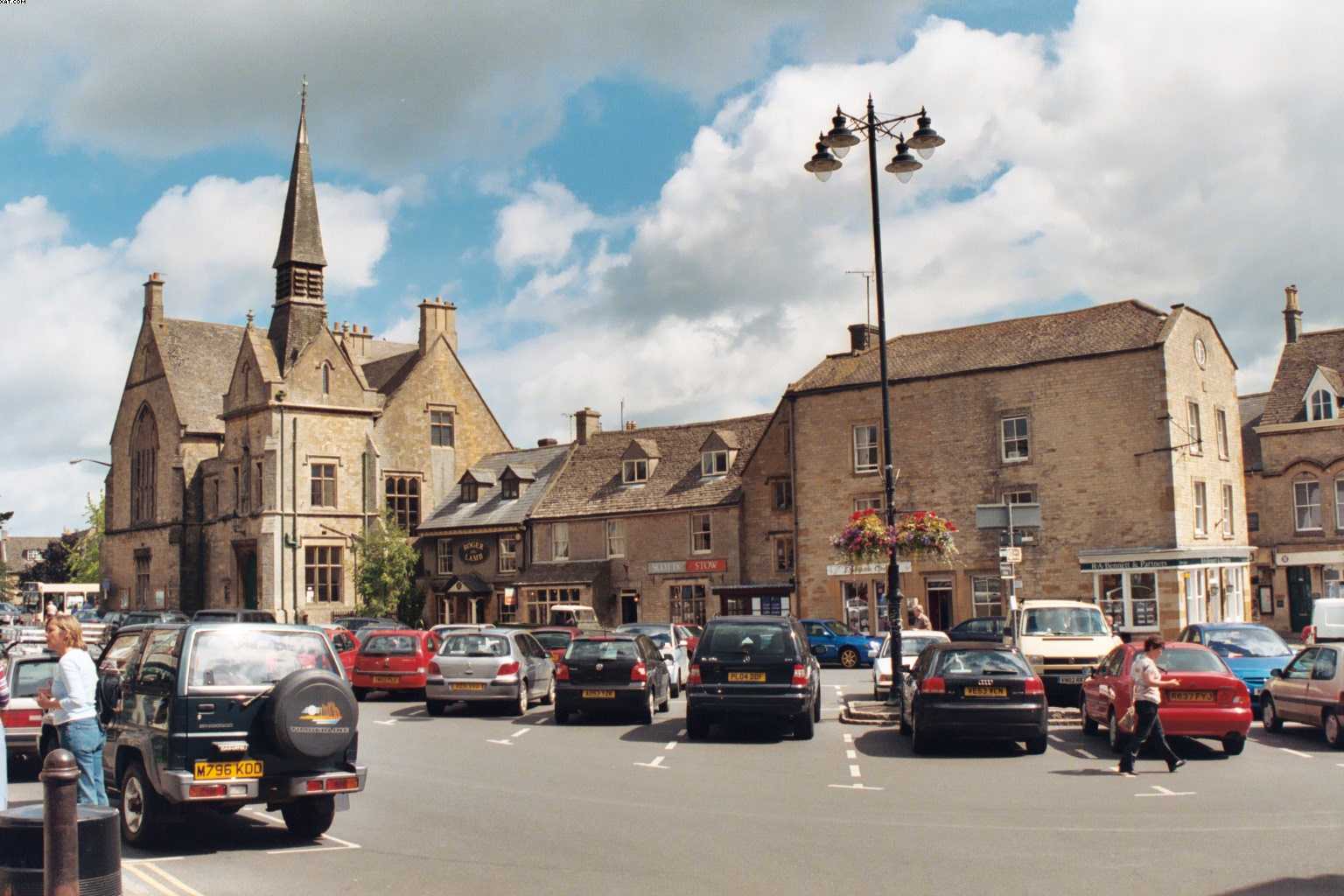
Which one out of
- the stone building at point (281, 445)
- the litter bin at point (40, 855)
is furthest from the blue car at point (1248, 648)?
the stone building at point (281, 445)

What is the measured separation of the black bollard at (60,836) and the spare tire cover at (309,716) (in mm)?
3397

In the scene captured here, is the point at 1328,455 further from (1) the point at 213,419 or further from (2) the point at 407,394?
(1) the point at 213,419

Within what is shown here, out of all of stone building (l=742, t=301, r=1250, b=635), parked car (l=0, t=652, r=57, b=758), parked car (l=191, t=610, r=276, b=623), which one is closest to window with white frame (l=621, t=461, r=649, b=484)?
stone building (l=742, t=301, r=1250, b=635)

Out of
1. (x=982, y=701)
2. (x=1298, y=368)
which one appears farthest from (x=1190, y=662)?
(x=1298, y=368)

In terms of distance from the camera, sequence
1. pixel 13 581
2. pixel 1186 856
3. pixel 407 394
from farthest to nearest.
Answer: pixel 13 581, pixel 407 394, pixel 1186 856

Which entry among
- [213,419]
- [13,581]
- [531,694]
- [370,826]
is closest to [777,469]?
[531,694]

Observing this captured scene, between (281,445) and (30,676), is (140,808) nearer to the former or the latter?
(30,676)

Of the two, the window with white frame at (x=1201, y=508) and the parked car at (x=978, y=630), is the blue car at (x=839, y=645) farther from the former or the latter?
the window with white frame at (x=1201, y=508)

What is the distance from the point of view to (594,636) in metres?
22.3

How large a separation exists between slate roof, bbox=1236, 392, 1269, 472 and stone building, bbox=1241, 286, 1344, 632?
519mm

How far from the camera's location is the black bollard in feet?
22.5

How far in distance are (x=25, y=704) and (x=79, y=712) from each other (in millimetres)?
5416

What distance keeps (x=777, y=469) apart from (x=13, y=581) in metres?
78.8

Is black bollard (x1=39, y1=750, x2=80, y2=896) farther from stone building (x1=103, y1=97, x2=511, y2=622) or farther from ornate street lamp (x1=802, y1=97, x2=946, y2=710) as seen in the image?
stone building (x1=103, y1=97, x2=511, y2=622)
